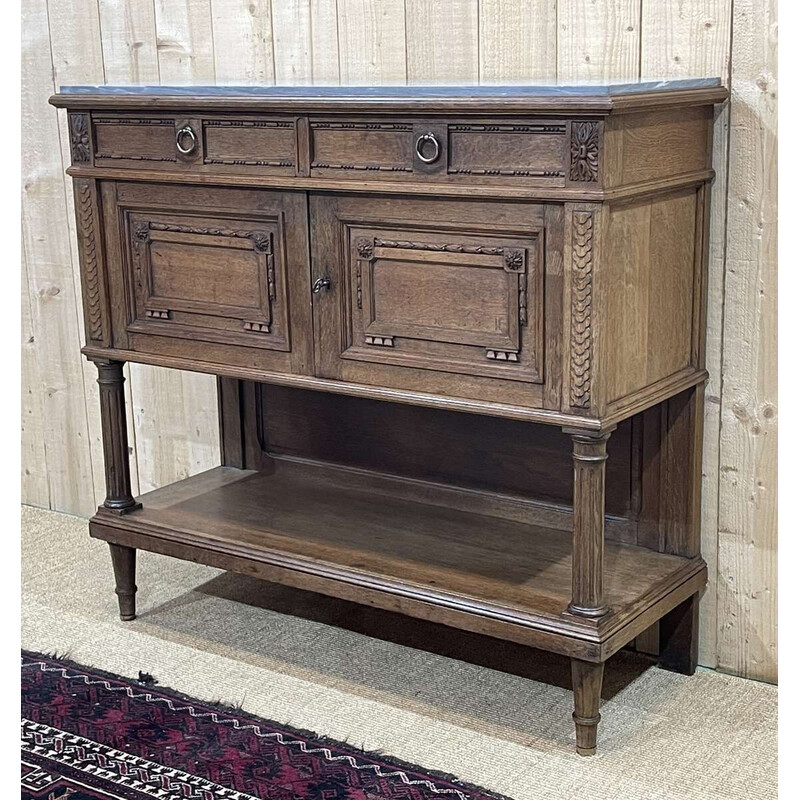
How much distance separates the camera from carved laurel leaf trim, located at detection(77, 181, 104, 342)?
2.75 metres

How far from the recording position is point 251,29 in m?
3.01

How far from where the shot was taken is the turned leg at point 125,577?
2.98 metres

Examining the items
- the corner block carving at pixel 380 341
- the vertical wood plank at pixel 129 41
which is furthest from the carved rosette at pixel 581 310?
the vertical wood plank at pixel 129 41

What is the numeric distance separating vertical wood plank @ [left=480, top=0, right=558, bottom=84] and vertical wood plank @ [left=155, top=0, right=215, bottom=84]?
803 millimetres

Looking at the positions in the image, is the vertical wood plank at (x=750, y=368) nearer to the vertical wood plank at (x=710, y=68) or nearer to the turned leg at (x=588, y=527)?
the vertical wood plank at (x=710, y=68)

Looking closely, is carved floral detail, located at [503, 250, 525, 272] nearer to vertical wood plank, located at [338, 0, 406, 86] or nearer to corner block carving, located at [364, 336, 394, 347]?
corner block carving, located at [364, 336, 394, 347]

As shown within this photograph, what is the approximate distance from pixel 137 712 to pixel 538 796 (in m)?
0.87

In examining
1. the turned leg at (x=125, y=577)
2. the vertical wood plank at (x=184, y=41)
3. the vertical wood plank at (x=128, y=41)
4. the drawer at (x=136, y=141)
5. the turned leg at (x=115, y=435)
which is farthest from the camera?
the vertical wood plank at (x=128, y=41)

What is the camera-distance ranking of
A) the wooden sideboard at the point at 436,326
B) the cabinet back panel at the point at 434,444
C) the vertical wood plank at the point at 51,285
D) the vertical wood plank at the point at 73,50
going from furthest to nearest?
1. the vertical wood plank at the point at 51,285
2. the vertical wood plank at the point at 73,50
3. the cabinet back panel at the point at 434,444
4. the wooden sideboard at the point at 436,326

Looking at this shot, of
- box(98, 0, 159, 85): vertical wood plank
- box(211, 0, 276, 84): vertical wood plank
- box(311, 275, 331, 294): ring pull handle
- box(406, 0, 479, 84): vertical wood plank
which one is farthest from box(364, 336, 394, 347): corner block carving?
box(98, 0, 159, 85): vertical wood plank

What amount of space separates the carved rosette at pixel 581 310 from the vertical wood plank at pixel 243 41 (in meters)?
1.21

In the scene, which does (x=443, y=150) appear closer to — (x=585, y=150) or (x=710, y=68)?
(x=585, y=150)

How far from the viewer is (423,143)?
2.22m
